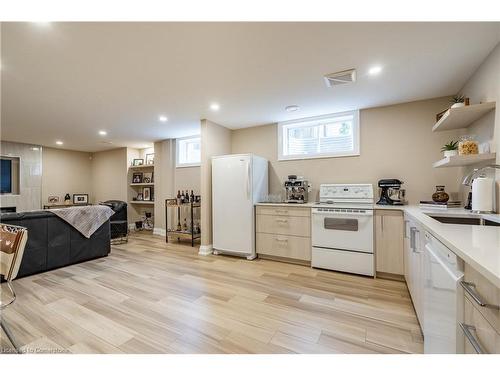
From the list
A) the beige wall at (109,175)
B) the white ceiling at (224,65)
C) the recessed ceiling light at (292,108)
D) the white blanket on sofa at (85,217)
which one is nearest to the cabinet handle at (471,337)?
the white ceiling at (224,65)

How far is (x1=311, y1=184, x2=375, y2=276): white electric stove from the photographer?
2.79 m

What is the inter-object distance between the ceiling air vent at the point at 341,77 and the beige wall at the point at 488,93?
1.10 m

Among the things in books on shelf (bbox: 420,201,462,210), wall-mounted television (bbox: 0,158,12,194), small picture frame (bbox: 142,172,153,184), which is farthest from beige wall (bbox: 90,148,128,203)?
books on shelf (bbox: 420,201,462,210)

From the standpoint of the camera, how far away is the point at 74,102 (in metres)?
3.15

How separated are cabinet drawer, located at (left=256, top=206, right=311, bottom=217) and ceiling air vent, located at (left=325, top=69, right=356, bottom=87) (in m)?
1.65

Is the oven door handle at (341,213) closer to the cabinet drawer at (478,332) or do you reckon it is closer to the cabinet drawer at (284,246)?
the cabinet drawer at (284,246)

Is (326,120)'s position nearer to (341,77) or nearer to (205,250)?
→ (341,77)

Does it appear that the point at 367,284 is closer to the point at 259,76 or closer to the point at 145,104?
the point at 259,76

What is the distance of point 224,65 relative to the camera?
2.22 metres

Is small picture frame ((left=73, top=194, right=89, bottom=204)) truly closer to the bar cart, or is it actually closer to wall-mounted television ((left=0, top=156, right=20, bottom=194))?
wall-mounted television ((left=0, top=156, right=20, bottom=194))

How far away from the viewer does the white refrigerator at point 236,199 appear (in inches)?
141

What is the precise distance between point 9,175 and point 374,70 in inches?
322

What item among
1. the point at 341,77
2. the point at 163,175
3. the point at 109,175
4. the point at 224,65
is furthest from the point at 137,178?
the point at 341,77
